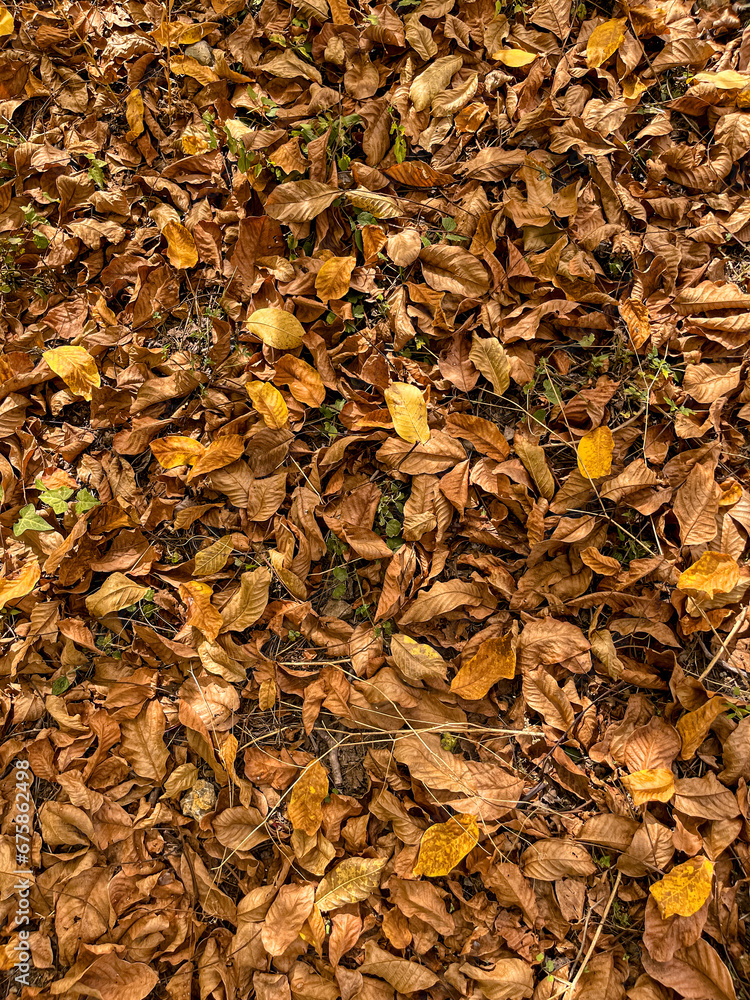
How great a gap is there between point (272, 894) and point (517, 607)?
0.90m

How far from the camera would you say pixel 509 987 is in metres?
1.32

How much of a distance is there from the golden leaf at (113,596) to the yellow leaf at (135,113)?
4.20 feet

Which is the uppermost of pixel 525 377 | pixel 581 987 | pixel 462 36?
pixel 462 36

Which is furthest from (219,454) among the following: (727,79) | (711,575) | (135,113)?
(727,79)

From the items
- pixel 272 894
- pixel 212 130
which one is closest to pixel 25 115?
pixel 212 130

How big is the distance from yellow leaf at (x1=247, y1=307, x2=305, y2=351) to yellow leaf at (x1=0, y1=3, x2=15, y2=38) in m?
1.23

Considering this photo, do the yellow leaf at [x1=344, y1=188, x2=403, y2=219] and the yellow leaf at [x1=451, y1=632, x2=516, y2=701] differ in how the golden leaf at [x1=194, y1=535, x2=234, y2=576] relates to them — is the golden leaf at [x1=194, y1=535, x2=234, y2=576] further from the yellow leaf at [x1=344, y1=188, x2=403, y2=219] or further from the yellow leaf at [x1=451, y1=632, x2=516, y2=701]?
the yellow leaf at [x1=344, y1=188, x2=403, y2=219]

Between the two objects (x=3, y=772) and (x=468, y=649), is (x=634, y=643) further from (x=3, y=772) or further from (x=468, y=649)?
(x=3, y=772)

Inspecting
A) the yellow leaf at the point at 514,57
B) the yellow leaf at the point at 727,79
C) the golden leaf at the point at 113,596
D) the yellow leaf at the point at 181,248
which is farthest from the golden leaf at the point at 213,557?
the yellow leaf at the point at 727,79

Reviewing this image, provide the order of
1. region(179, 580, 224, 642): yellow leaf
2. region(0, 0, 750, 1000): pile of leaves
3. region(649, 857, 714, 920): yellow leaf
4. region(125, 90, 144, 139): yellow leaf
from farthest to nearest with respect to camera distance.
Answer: region(125, 90, 144, 139): yellow leaf
region(179, 580, 224, 642): yellow leaf
region(0, 0, 750, 1000): pile of leaves
region(649, 857, 714, 920): yellow leaf

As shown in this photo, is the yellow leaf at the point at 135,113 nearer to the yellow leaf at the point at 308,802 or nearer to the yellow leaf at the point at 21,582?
the yellow leaf at the point at 21,582

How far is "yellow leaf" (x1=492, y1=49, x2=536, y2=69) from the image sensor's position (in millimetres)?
1584

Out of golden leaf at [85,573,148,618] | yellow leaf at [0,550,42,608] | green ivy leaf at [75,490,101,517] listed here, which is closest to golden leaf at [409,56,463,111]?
green ivy leaf at [75,490,101,517]

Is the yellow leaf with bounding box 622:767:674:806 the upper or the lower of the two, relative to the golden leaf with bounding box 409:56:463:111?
lower
